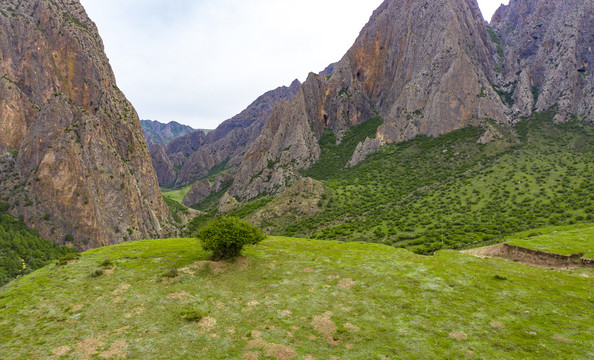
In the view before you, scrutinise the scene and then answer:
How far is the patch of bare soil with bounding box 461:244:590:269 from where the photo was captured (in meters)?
44.1

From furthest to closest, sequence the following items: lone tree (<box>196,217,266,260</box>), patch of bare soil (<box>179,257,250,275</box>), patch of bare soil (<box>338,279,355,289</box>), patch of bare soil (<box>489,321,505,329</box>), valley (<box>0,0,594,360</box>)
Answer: lone tree (<box>196,217,266,260</box>) < patch of bare soil (<box>179,257,250,275</box>) < patch of bare soil (<box>338,279,355,289</box>) < valley (<box>0,0,594,360</box>) < patch of bare soil (<box>489,321,505,329</box>)

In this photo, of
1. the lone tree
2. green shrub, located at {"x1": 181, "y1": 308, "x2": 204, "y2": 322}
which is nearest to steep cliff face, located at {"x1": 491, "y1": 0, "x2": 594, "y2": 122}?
the lone tree

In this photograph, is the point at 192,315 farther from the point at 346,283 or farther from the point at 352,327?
the point at 346,283

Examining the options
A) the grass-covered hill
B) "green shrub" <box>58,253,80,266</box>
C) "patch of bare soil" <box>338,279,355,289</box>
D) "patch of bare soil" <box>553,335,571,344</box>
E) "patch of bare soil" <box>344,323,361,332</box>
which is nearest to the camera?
"patch of bare soil" <box>553,335,571,344</box>

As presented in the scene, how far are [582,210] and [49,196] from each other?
183156 mm

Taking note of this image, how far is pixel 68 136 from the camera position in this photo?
12644 centimetres

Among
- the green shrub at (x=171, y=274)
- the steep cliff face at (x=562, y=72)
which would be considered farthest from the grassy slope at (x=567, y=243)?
the steep cliff face at (x=562, y=72)

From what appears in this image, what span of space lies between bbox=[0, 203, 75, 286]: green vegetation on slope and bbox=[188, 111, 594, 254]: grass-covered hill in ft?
251

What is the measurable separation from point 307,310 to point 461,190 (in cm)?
10211

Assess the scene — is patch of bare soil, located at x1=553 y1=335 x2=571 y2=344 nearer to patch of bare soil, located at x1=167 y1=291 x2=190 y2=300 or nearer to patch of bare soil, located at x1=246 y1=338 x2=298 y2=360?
patch of bare soil, located at x1=246 y1=338 x2=298 y2=360

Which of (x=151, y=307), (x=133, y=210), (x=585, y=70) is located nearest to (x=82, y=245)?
(x=133, y=210)

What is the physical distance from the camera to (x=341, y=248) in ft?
191

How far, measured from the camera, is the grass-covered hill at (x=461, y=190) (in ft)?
267

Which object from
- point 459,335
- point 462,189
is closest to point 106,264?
point 459,335
